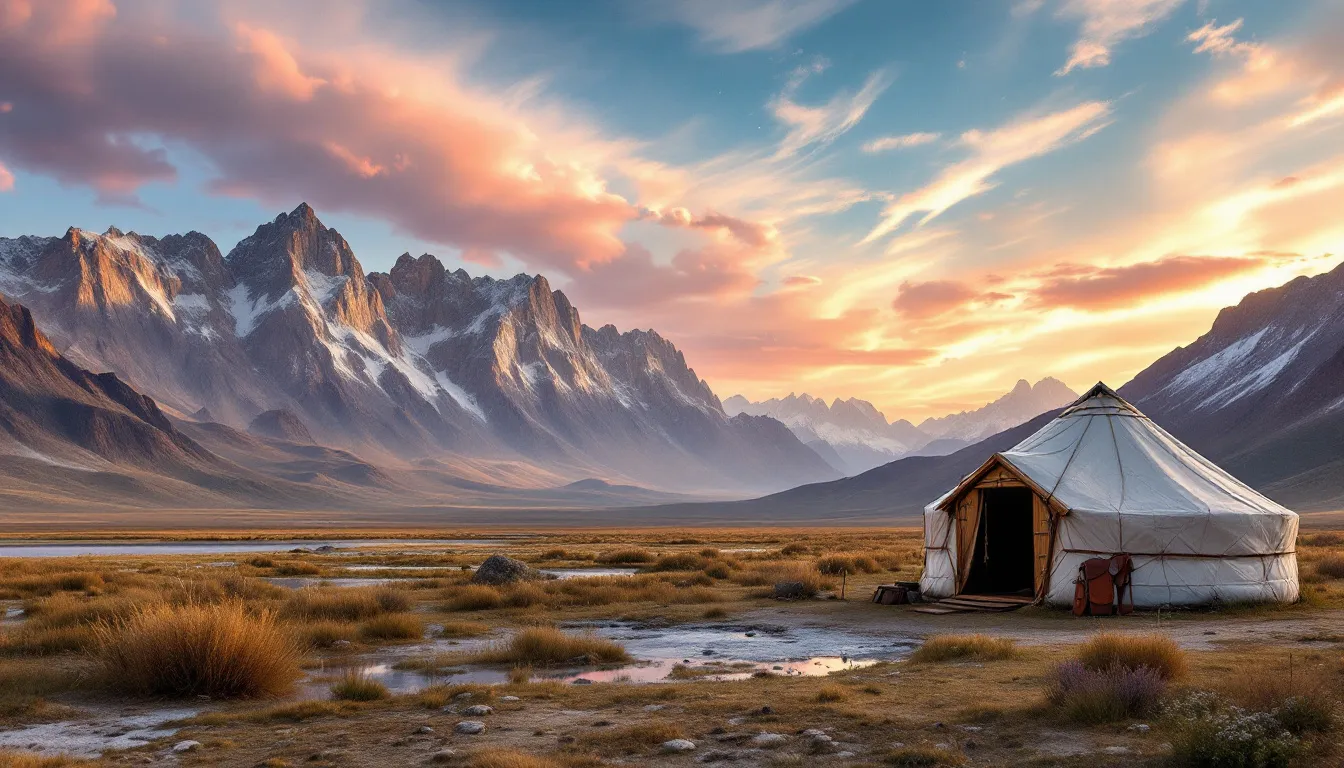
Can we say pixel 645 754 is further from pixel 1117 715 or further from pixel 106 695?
pixel 106 695

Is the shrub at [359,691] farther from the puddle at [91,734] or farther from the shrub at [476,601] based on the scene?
the shrub at [476,601]

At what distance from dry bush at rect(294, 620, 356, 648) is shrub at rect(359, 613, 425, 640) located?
0.34 m

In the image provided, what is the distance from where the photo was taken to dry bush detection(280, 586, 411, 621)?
21.1m

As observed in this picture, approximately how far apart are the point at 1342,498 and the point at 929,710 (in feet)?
348

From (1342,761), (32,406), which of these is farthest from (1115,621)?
(32,406)

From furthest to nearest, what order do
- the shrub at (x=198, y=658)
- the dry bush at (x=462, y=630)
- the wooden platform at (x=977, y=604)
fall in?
the wooden platform at (x=977, y=604), the dry bush at (x=462, y=630), the shrub at (x=198, y=658)

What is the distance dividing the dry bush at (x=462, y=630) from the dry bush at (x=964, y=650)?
8460 mm

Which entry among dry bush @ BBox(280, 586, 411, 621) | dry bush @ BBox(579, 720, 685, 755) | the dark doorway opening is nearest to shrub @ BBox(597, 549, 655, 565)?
the dark doorway opening

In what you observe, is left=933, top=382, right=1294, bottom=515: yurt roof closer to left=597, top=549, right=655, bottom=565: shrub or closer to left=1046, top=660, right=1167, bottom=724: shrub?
left=1046, top=660, right=1167, bottom=724: shrub

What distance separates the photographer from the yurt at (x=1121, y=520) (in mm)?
22125

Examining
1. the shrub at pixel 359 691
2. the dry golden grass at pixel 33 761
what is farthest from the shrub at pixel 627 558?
the dry golden grass at pixel 33 761

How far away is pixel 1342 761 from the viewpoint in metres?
8.55

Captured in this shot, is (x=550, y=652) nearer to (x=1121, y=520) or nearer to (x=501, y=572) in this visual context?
(x=1121, y=520)

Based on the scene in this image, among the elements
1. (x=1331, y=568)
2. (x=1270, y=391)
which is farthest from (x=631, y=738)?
(x=1270, y=391)
